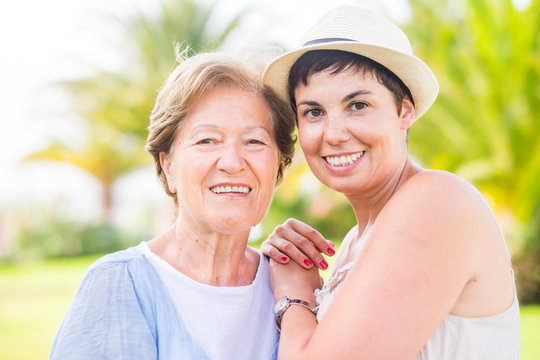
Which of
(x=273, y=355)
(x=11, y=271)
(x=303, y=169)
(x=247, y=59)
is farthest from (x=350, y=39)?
(x=11, y=271)

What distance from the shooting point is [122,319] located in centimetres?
237

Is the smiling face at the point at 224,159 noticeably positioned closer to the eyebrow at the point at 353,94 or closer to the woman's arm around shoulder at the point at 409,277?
the eyebrow at the point at 353,94

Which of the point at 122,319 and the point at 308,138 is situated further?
the point at 308,138

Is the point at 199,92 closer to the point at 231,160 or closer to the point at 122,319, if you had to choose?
the point at 231,160

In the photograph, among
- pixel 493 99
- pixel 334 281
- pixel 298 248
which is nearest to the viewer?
pixel 334 281

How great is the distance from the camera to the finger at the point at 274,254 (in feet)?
9.80

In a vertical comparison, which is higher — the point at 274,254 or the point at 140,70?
the point at 140,70

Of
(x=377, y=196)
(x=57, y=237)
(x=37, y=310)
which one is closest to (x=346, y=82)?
(x=377, y=196)

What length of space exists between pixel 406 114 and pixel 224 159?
0.84 meters

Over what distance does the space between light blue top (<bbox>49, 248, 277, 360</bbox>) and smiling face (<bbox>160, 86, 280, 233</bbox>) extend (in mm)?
399

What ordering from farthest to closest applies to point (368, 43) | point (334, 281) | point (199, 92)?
point (199, 92) < point (334, 281) < point (368, 43)

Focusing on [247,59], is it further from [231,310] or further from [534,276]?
[534,276]

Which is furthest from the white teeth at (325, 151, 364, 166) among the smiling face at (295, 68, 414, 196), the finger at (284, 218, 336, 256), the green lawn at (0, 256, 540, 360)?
the green lawn at (0, 256, 540, 360)

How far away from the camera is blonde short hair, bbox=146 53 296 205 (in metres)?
2.74
